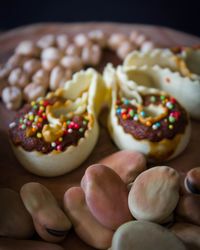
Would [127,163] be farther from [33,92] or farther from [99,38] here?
[99,38]

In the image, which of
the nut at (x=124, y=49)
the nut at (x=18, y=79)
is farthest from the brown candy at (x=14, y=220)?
the nut at (x=124, y=49)

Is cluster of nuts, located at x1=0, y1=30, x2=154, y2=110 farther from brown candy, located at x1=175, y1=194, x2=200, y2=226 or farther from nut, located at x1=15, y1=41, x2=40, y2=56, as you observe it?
brown candy, located at x1=175, y1=194, x2=200, y2=226

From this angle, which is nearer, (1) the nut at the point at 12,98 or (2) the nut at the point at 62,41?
(1) the nut at the point at 12,98

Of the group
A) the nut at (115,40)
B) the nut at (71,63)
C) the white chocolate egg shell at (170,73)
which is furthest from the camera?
the nut at (115,40)

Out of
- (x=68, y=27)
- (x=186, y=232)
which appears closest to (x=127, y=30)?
(x=68, y=27)

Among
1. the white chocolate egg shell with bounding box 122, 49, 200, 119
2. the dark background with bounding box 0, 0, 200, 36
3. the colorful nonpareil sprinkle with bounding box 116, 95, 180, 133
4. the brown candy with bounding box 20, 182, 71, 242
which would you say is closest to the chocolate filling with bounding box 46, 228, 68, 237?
the brown candy with bounding box 20, 182, 71, 242

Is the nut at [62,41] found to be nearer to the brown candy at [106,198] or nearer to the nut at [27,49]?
the nut at [27,49]

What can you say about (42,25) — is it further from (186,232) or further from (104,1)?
(186,232)
